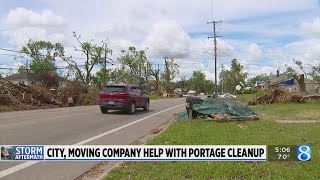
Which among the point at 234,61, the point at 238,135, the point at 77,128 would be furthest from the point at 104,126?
the point at 234,61

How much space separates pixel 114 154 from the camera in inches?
271

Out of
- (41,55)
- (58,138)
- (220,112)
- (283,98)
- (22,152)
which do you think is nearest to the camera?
(22,152)

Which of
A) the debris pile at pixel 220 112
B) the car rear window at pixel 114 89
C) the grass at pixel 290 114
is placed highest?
the car rear window at pixel 114 89

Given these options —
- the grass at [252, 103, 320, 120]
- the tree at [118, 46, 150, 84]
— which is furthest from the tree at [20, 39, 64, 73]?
the grass at [252, 103, 320, 120]

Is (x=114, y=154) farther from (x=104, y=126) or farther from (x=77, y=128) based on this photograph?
(x=104, y=126)

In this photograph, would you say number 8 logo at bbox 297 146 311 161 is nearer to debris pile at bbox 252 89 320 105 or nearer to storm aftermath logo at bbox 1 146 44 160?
storm aftermath logo at bbox 1 146 44 160

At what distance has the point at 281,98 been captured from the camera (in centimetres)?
3934

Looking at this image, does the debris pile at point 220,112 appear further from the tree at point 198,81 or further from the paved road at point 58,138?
the tree at point 198,81

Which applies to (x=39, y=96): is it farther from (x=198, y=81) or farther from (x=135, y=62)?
(x=198, y=81)

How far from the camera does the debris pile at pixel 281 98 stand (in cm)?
3906

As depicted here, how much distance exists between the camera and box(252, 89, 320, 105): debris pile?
128 ft

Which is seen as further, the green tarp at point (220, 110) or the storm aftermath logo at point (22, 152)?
the green tarp at point (220, 110)

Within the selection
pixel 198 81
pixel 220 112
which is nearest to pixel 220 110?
pixel 220 112

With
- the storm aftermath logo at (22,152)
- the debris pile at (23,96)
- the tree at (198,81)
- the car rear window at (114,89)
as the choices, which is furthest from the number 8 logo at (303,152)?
the tree at (198,81)
